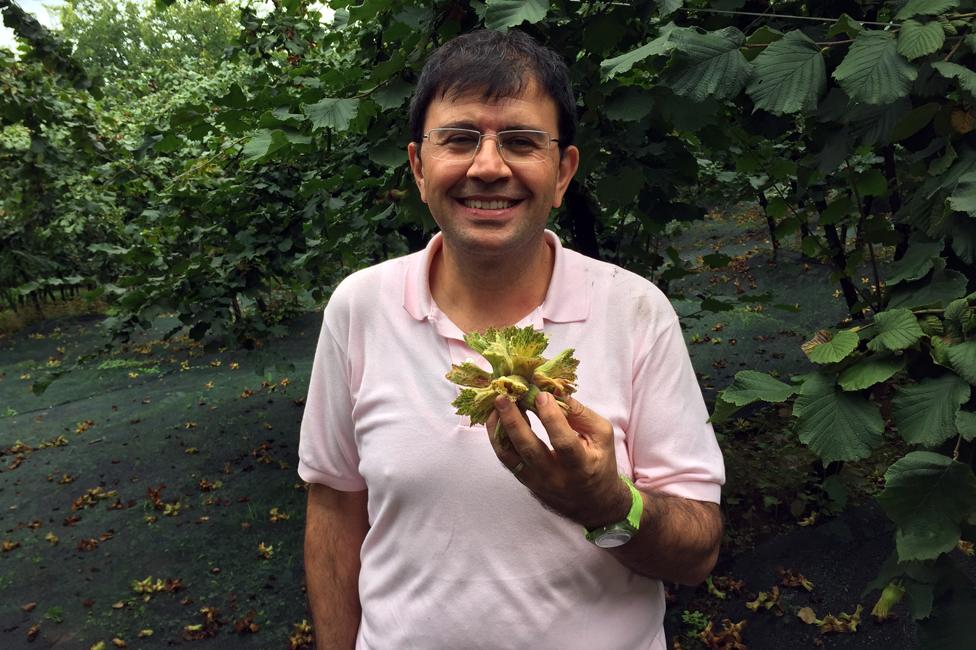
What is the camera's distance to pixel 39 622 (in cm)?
488

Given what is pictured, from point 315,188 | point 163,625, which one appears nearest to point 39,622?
point 163,625

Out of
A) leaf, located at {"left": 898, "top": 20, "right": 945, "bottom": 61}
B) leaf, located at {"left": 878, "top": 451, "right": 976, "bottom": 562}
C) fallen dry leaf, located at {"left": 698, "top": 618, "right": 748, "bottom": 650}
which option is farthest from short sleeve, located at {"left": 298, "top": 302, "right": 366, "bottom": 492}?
fallen dry leaf, located at {"left": 698, "top": 618, "right": 748, "bottom": 650}

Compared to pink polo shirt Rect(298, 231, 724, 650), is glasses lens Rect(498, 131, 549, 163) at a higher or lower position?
higher

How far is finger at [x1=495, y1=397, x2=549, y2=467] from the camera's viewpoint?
1087mm

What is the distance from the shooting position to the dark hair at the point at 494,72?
1.46 metres

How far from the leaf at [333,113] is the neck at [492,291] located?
95 cm

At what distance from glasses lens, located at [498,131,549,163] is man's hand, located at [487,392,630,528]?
0.55m

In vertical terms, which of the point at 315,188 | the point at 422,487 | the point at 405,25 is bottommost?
the point at 422,487

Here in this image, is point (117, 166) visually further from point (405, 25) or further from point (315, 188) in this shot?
point (405, 25)

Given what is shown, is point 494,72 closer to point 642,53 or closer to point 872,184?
point 642,53

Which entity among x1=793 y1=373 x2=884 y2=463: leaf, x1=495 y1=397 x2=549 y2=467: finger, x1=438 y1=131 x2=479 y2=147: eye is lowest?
x1=793 y1=373 x2=884 y2=463: leaf

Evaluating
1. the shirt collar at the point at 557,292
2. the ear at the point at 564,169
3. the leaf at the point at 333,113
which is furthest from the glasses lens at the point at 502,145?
the leaf at the point at 333,113

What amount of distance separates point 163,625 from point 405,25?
4111 mm

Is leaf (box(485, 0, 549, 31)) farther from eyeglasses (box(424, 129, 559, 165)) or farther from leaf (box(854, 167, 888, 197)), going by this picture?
leaf (box(854, 167, 888, 197))
